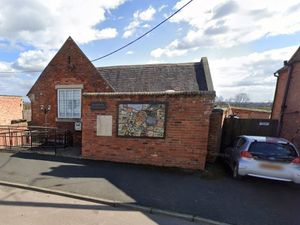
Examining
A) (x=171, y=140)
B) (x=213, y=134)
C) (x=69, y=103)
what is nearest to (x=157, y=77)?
(x=69, y=103)

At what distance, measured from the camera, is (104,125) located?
8133 millimetres

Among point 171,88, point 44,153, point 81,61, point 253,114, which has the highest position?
point 81,61

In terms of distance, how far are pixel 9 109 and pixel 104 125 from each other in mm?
11278

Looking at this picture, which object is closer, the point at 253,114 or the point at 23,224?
the point at 23,224

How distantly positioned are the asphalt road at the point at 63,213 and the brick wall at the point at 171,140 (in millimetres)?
3104

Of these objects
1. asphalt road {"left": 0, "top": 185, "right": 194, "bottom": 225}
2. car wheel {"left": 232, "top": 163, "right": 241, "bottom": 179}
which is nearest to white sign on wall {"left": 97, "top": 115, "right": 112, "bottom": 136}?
asphalt road {"left": 0, "top": 185, "right": 194, "bottom": 225}

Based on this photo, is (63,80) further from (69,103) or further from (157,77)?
(157,77)

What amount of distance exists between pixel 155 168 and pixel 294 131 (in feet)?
20.8

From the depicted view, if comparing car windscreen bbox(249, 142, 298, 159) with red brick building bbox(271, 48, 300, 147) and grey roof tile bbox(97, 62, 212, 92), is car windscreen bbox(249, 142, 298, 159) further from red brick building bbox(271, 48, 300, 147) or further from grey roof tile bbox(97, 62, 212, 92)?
grey roof tile bbox(97, 62, 212, 92)

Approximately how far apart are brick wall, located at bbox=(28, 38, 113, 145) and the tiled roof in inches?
37.7

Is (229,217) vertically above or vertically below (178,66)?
below

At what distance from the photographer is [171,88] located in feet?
39.8

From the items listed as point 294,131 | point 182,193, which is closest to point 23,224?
point 182,193

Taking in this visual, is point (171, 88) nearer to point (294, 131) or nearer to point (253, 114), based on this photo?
point (294, 131)
